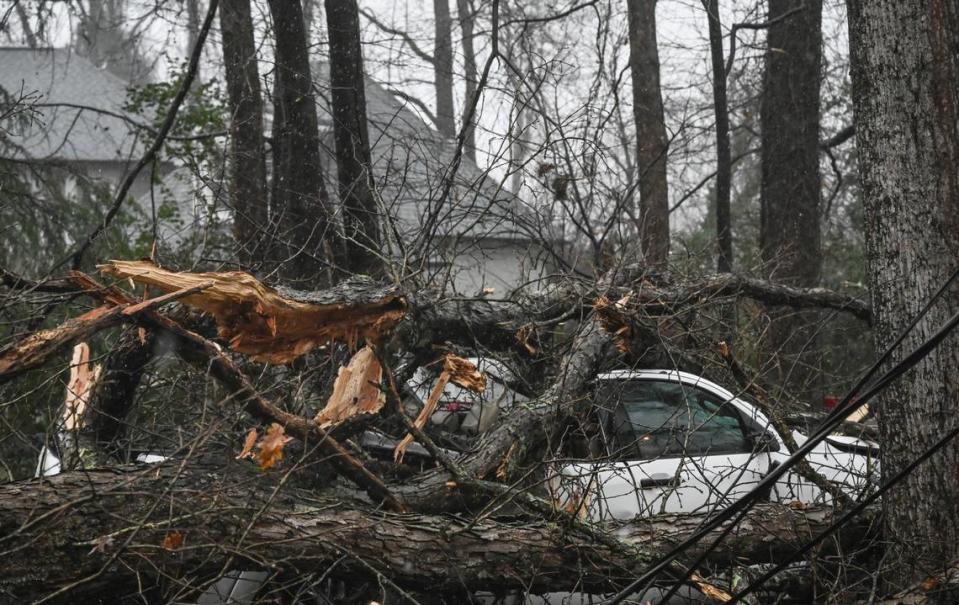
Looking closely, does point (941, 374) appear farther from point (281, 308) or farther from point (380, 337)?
point (281, 308)

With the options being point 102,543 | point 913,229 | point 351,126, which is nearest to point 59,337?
point 102,543

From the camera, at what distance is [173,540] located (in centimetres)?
409

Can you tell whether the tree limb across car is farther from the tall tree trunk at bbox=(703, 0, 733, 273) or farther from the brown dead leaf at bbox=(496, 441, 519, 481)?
the tall tree trunk at bbox=(703, 0, 733, 273)

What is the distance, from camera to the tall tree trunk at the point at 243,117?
9445mm

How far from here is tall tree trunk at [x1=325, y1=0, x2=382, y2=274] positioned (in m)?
8.16

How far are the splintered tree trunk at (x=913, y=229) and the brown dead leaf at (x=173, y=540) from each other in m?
3.39

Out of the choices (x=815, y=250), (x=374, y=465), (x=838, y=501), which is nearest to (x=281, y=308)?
(x=374, y=465)

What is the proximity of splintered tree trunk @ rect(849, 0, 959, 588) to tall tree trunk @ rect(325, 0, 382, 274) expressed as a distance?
159 inches

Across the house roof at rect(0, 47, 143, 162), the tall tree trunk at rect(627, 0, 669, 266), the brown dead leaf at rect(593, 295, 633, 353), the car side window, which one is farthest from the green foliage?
the house roof at rect(0, 47, 143, 162)

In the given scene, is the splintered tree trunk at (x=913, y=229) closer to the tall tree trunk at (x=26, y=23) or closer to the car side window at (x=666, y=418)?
the car side window at (x=666, y=418)

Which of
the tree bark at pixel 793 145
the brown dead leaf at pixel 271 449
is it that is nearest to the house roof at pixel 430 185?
the brown dead leaf at pixel 271 449

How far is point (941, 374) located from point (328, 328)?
10.3 feet

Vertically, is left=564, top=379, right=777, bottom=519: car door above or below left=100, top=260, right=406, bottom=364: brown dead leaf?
below

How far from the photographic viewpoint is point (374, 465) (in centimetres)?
545
